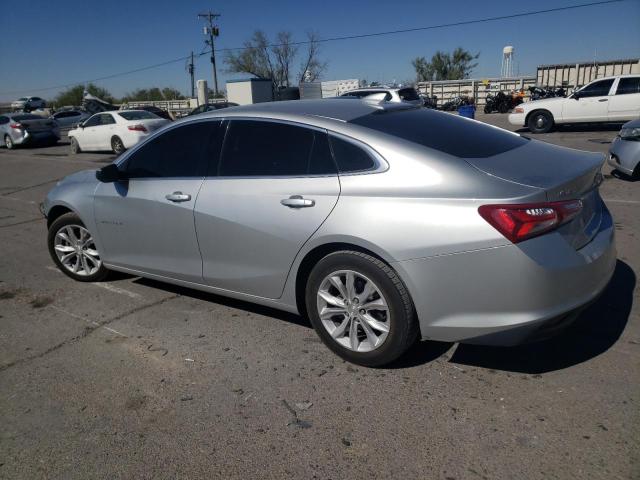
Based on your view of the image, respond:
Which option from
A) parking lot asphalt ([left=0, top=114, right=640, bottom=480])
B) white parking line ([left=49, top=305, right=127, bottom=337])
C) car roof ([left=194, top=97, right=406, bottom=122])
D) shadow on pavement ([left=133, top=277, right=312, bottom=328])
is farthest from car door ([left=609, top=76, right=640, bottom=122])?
white parking line ([left=49, top=305, right=127, bottom=337])

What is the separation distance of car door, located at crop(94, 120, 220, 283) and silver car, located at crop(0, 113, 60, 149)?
1912cm

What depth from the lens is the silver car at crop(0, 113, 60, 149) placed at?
66.9ft

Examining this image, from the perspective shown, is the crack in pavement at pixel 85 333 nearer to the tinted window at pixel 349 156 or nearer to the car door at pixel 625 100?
the tinted window at pixel 349 156

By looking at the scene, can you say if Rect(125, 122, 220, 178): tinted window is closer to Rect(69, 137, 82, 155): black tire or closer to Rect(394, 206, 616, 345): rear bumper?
Rect(394, 206, 616, 345): rear bumper

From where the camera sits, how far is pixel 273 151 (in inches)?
137

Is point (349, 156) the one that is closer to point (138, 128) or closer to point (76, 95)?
point (138, 128)

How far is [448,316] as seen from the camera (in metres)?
2.79

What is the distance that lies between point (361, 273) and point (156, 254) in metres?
1.93

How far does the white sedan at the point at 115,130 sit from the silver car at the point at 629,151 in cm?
1277


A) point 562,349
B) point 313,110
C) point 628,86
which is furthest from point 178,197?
point 628,86

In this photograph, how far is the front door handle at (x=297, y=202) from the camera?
10.4 feet

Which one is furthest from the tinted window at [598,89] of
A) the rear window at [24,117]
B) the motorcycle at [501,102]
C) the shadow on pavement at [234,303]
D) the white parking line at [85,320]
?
the rear window at [24,117]

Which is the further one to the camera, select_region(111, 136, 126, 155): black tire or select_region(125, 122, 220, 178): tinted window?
select_region(111, 136, 126, 155): black tire

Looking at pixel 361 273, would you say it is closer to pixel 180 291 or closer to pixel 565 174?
pixel 565 174
